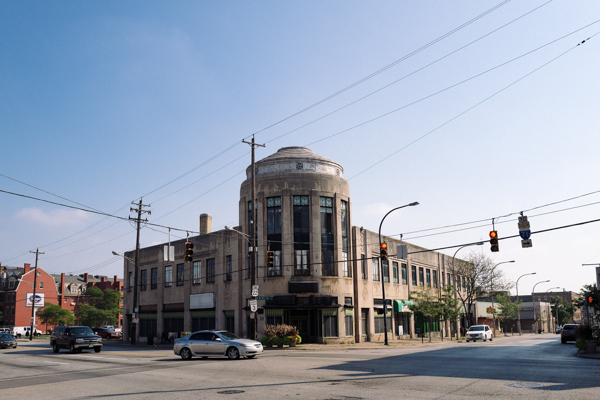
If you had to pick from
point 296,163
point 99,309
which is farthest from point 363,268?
point 99,309

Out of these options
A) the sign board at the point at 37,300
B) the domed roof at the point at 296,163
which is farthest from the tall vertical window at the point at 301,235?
the sign board at the point at 37,300

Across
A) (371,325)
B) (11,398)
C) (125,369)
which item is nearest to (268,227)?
(371,325)

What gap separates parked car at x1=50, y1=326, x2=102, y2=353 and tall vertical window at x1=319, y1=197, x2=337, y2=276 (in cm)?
1893

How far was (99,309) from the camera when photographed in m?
107

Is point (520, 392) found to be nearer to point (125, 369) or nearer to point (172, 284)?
point (125, 369)

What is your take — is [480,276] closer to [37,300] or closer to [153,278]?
[153,278]

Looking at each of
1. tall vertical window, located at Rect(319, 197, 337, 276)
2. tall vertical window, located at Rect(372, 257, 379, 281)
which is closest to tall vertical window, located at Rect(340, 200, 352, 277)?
tall vertical window, located at Rect(319, 197, 337, 276)

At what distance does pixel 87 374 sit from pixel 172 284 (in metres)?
35.6

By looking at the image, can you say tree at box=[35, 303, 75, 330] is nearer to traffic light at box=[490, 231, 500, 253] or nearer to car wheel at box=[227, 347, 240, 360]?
car wheel at box=[227, 347, 240, 360]

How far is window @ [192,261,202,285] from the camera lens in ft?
167

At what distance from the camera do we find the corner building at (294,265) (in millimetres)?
42875

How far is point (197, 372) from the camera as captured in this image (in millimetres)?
18578

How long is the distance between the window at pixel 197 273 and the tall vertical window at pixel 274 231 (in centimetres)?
1042

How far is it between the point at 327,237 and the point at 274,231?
4.71 m
